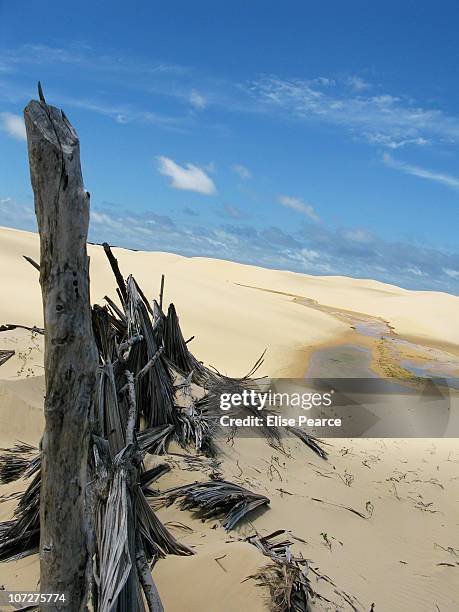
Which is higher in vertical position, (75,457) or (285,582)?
(75,457)

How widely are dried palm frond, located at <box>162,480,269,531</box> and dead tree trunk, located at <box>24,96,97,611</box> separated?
2.30 m

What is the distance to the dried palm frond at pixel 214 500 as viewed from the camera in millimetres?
5125

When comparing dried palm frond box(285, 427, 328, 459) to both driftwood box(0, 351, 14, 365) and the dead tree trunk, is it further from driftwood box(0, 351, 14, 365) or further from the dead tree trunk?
the dead tree trunk

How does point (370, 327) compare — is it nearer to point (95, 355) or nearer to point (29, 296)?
point (29, 296)

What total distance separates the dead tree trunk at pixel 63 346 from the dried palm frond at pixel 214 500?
230cm

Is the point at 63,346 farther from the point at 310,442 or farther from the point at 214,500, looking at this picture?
the point at 310,442

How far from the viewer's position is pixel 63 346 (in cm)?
267

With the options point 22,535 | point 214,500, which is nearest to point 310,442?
point 214,500

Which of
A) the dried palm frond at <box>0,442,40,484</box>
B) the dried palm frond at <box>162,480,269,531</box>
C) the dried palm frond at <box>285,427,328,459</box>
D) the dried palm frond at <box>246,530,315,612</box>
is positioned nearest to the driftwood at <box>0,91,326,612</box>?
the dried palm frond at <box>162,480,269,531</box>

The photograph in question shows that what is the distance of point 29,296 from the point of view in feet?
61.7

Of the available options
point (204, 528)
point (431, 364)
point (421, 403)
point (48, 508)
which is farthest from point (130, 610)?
point (431, 364)

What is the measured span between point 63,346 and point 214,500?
3092 mm

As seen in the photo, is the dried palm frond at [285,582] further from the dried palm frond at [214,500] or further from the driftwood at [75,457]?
the dried palm frond at [214,500]

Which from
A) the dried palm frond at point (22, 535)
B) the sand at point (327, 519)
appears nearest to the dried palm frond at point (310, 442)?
the sand at point (327, 519)
